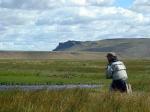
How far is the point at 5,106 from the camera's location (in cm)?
1216

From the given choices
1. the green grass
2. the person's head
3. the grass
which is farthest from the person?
the grass

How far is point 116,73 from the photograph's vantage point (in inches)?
653

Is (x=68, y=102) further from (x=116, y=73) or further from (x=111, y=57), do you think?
(x=116, y=73)

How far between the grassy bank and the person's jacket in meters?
1.30

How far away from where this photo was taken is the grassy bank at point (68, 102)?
12.0m

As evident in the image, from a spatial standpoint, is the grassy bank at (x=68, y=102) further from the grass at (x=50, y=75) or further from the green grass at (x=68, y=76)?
the grass at (x=50, y=75)

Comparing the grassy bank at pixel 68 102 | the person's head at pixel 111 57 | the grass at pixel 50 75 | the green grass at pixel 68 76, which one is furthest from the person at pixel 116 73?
the grass at pixel 50 75

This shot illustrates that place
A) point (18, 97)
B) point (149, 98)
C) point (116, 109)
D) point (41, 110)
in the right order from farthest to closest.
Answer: point (149, 98) < point (18, 97) < point (116, 109) < point (41, 110)

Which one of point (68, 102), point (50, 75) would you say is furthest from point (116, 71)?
point (50, 75)

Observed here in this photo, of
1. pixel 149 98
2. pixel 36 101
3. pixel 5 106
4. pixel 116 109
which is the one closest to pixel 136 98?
pixel 149 98

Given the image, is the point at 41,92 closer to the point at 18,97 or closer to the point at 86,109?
the point at 18,97

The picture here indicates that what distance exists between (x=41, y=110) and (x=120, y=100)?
9.70 ft

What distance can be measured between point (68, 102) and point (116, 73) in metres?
3.91

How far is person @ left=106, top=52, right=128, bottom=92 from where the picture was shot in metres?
16.4
